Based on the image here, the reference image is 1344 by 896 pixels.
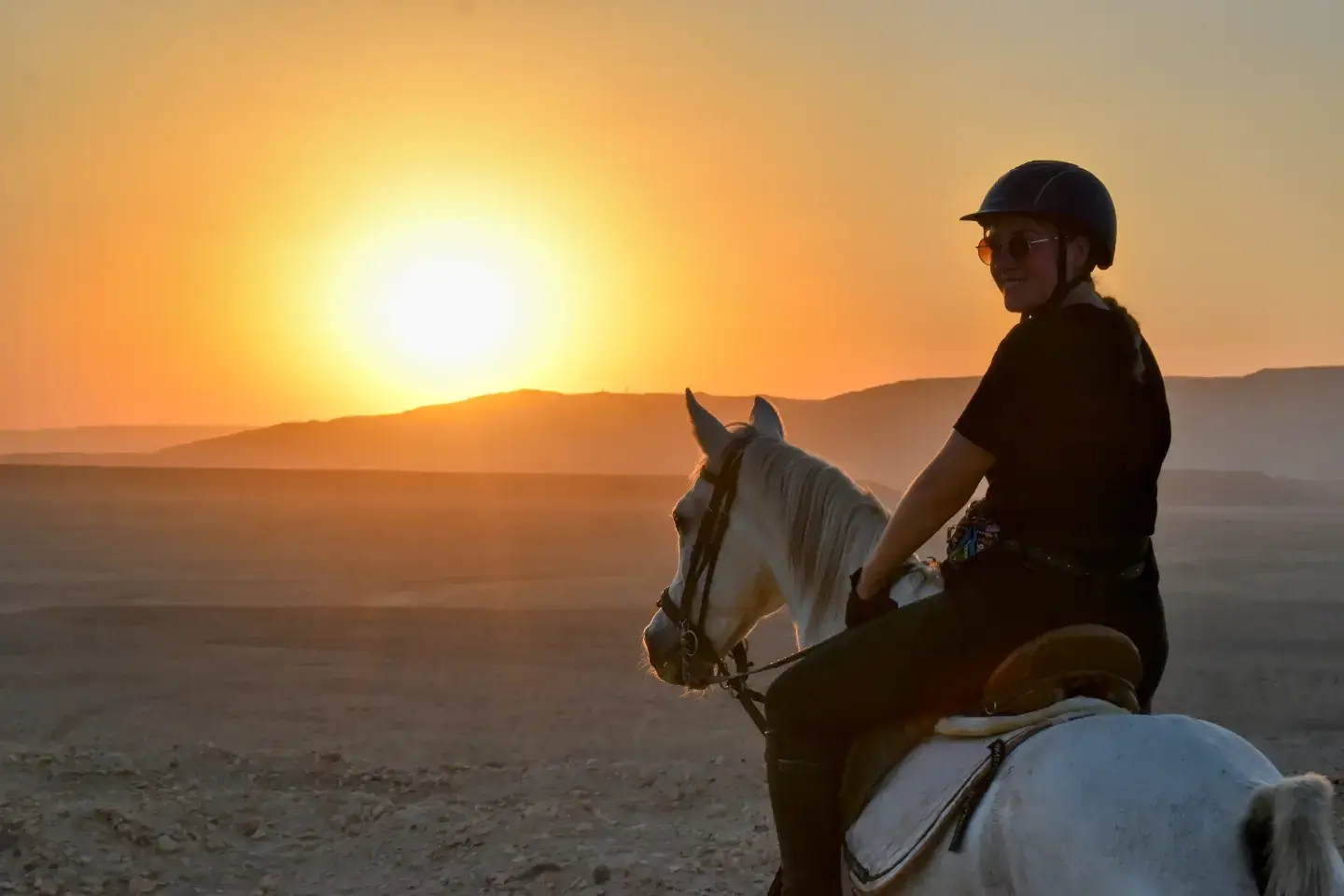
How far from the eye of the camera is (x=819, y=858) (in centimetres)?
334

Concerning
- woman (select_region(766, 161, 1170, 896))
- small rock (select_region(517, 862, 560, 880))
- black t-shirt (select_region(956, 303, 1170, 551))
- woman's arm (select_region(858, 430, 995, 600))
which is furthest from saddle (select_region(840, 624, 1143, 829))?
small rock (select_region(517, 862, 560, 880))

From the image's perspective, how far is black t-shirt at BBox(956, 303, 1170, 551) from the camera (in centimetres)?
278

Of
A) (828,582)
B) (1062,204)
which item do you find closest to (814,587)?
(828,582)

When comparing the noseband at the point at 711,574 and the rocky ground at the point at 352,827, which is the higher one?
the noseband at the point at 711,574

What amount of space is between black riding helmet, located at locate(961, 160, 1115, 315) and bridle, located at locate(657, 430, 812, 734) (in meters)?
1.41

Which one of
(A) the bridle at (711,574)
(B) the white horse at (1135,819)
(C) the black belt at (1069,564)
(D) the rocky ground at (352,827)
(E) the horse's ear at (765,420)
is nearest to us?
(B) the white horse at (1135,819)

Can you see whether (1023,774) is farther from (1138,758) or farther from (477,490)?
(477,490)

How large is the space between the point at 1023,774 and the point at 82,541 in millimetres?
45718

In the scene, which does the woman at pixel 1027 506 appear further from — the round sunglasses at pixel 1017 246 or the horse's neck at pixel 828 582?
the horse's neck at pixel 828 582

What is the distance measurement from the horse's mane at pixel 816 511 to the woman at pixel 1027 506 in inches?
17.8

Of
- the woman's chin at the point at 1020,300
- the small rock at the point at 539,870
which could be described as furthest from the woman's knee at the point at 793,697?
the small rock at the point at 539,870

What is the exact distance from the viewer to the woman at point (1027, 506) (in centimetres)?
279

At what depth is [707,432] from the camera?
14.0ft

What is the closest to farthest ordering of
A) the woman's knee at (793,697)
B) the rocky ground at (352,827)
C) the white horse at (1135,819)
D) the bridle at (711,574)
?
the white horse at (1135,819) < the woman's knee at (793,697) < the bridle at (711,574) < the rocky ground at (352,827)
